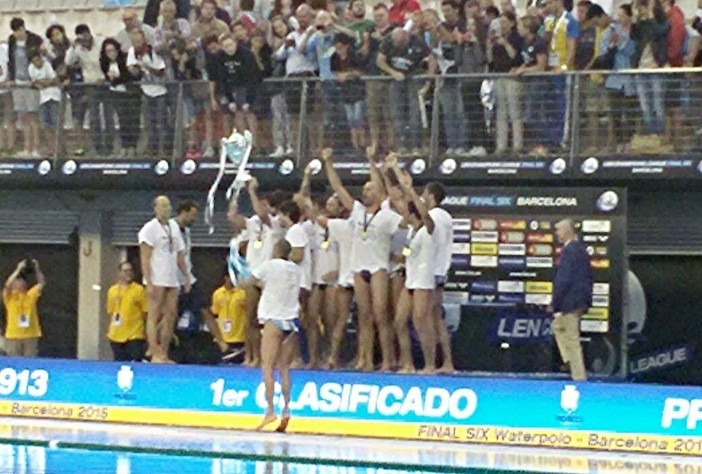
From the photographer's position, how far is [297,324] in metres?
21.2

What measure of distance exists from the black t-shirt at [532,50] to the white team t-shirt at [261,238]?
343cm

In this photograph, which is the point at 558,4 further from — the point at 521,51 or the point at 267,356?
the point at 267,356

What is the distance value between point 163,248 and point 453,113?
12.5 ft

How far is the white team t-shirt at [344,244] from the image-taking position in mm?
21880

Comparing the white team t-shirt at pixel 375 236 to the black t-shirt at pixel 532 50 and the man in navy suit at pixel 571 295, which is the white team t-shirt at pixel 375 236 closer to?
the man in navy suit at pixel 571 295

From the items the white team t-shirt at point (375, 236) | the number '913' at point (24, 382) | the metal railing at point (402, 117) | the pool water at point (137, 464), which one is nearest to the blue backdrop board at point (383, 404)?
the number '913' at point (24, 382)

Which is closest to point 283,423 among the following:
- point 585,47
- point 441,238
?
point 441,238

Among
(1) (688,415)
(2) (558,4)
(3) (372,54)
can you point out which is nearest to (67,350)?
(3) (372,54)

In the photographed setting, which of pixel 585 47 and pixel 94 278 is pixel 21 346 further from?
pixel 585 47

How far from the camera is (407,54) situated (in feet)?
77.3

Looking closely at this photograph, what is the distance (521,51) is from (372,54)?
1.95 m

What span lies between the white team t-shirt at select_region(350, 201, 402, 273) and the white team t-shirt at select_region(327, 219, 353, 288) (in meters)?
0.21

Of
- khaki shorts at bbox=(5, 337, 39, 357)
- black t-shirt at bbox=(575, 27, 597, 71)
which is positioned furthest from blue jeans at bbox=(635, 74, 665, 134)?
khaki shorts at bbox=(5, 337, 39, 357)

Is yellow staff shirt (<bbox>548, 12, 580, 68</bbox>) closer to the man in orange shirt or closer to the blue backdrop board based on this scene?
the blue backdrop board
